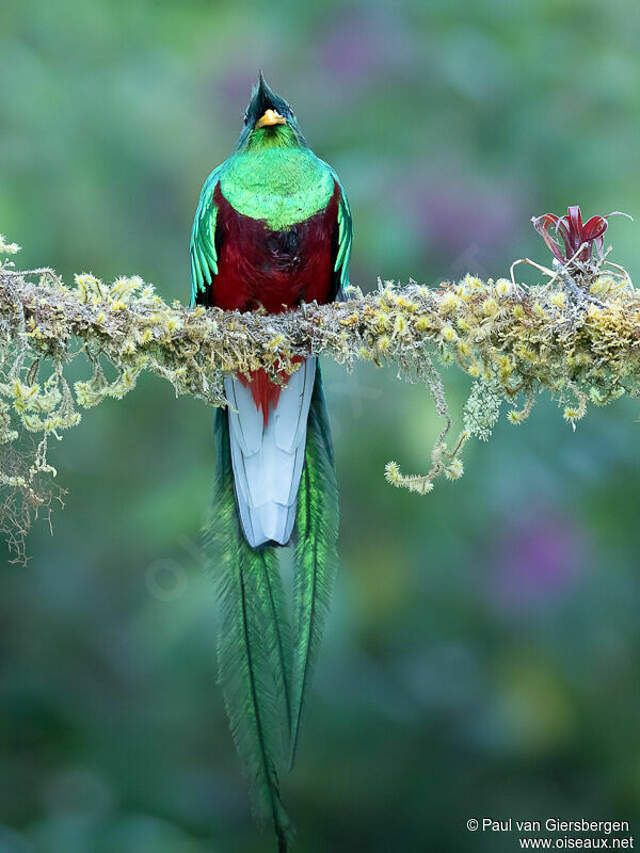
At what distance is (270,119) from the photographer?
7.48ft

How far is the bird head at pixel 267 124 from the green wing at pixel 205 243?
108mm

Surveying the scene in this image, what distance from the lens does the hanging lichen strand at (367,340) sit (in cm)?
167

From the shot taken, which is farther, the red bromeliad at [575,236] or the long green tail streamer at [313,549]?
the long green tail streamer at [313,549]

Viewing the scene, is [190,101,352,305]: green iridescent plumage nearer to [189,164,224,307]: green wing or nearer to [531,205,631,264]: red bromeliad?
[189,164,224,307]: green wing

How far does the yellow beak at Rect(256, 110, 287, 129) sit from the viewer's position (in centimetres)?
228

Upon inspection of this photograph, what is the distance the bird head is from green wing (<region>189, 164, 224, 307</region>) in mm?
108

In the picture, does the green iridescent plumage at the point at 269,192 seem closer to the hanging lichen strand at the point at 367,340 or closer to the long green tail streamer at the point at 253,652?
the hanging lichen strand at the point at 367,340

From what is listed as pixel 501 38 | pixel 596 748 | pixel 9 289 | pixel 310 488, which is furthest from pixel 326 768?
pixel 501 38

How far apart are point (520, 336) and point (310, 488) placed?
532 mm

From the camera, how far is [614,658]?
269cm

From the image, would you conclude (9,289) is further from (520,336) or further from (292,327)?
(520,336)

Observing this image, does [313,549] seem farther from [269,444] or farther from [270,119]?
[270,119]

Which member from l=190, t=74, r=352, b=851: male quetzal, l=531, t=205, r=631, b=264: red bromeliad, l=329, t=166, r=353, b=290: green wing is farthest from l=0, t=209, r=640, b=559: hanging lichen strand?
l=329, t=166, r=353, b=290: green wing

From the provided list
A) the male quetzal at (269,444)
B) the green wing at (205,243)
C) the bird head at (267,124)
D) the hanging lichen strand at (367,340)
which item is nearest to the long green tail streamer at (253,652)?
the male quetzal at (269,444)
